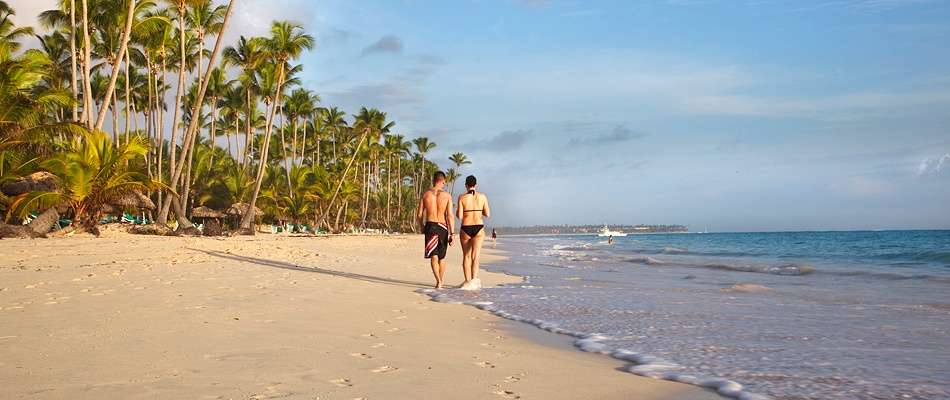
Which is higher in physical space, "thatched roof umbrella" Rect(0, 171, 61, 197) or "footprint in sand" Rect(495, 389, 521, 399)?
"thatched roof umbrella" Rect(0, 171, 61, 197)

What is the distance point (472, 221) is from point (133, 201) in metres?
17.7

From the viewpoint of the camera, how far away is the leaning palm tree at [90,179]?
17719 millimetres

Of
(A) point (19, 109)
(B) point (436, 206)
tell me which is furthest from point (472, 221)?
(A) point (19, 109)

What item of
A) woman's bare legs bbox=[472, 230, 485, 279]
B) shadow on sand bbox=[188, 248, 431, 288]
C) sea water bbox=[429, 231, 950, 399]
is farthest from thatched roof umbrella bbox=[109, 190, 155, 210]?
sea water bbox=[429, 231, 950, 399]

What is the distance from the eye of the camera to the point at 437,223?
869 centimetres

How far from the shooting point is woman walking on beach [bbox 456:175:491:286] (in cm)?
869

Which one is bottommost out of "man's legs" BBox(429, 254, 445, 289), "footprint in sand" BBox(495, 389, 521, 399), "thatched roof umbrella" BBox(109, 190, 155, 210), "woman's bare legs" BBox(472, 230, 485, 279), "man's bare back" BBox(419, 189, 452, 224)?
"footprint in sand" BBox(495, 389, 521, 399)

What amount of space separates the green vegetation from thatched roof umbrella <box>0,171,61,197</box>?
0.22 feet

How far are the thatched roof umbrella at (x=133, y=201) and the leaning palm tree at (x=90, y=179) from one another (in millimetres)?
538

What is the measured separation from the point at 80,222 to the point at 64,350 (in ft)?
61.6

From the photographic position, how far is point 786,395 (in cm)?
327

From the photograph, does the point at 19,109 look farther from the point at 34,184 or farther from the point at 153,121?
the point at 153,121

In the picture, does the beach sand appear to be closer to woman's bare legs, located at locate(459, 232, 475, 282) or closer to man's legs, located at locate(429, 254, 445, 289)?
man's legs, located at locate(429, 254, 445, 289)

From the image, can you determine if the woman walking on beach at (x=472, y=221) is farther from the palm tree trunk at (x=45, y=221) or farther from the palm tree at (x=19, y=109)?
the palm tree trunk at (x=45, y=221)
